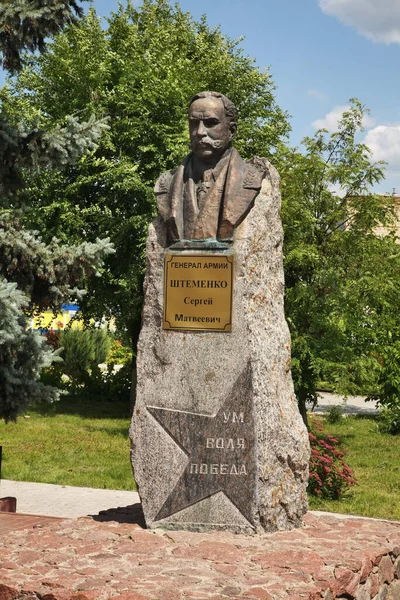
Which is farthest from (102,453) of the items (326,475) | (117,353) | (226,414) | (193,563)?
(117,353)

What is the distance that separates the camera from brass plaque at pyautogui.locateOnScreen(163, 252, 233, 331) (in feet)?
22.5

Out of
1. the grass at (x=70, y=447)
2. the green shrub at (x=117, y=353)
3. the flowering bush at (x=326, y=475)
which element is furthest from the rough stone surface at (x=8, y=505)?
the green shrub at (x=117, y=353)

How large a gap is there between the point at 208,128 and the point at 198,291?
1273 mm

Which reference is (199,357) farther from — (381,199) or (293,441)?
(381,199)

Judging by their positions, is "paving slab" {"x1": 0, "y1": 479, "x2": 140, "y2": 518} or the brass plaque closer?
the brass plaque

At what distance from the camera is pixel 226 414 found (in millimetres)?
6789

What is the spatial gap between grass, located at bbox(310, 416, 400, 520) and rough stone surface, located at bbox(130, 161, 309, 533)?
351cm

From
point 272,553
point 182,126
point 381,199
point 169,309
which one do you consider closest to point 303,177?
point 381,199

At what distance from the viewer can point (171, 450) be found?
22.6ft

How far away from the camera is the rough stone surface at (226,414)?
6.75 metres

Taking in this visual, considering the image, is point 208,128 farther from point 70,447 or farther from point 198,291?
point 70,447

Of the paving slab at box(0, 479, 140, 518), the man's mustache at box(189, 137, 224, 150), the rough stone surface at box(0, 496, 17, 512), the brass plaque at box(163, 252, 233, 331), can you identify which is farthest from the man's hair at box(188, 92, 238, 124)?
the rough stone surface at box(0, 496, 17, 512)

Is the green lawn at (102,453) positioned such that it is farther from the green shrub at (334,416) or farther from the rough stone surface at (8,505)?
the rough stone surface at (8,505)

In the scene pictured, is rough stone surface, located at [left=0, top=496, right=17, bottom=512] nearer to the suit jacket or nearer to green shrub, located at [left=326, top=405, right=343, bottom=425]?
the suit jacket
